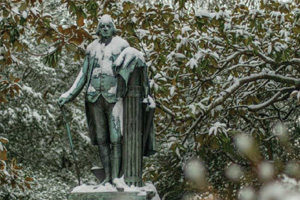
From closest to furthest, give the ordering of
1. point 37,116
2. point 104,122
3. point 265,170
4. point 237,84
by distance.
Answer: point 104,122 → point 237,84 → point 265,170 → point 37,116

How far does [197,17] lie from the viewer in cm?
884

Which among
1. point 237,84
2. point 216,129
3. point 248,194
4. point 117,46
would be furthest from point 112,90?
point 248,194

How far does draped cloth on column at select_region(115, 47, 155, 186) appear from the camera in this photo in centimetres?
569

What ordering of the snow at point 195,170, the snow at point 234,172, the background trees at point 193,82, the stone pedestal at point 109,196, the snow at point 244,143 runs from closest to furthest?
the stone pedestal at point 109,196 → the background trees at point 193,82 → the snow at point 244,143 → the snow at point 195,170 → the snow at point 234,172

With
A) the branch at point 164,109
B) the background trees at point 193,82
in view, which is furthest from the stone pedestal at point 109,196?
the branch at point 164,109

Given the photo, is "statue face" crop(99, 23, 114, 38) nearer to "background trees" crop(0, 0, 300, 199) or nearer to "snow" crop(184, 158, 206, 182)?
"background trees" crop(0, 0, 300, 199)

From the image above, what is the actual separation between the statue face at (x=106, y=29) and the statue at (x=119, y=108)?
0.01m

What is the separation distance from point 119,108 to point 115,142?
13.6 inches

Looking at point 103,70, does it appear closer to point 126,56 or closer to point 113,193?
point 126,56

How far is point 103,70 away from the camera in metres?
5.80

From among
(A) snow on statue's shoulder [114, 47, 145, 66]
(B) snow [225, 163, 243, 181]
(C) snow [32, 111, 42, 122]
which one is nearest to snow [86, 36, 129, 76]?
(A) snow on statue's shoulder [114, 47, 145, 66]

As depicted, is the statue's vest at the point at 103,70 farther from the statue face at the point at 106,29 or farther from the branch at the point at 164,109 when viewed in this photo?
the branch at the point at 164,109

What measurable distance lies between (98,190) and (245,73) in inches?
259

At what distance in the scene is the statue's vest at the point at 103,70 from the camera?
5758mm
